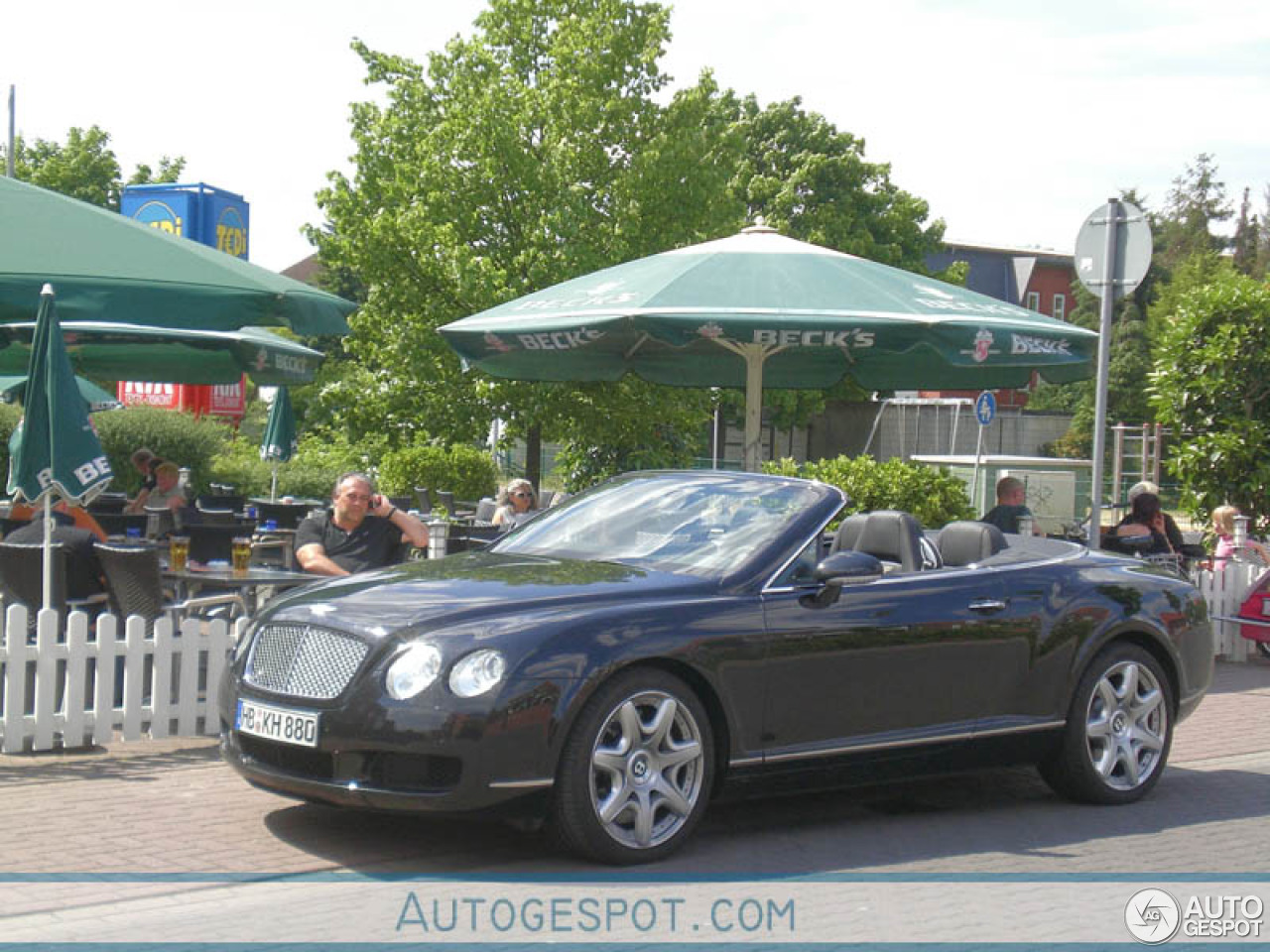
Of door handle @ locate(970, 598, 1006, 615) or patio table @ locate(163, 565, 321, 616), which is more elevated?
door handle @ locate(970, 598, 1006, 615)

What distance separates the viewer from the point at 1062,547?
855 centimetres

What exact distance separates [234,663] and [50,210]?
4054 millimetres

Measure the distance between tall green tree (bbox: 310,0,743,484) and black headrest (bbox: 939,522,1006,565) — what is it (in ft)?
55.3

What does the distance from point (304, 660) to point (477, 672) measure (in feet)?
2.55

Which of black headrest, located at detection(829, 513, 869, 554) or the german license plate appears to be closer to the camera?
the german license plate

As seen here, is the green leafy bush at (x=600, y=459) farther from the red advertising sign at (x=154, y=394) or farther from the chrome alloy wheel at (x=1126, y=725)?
the chrome alloy wheel at (x=1126, y=725)

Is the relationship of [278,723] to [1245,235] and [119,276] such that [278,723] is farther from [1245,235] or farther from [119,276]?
[1245,235]

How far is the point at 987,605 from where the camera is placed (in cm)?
750

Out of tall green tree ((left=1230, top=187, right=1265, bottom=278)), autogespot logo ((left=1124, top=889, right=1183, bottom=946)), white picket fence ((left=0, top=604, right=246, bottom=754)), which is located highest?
tall green tree ((left=1230, top=187, right=1265, bottom=278))

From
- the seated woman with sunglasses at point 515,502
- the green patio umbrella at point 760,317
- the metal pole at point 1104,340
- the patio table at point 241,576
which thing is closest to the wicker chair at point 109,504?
the seated woman with sunglasses at point 515,502

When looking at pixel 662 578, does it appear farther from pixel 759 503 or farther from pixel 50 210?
pixel 50 210

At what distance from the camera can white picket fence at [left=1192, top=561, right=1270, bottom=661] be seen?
13945 millimetres

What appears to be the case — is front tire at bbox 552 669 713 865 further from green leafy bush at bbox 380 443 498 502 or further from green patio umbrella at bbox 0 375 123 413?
green leafy bush at bbox 380 443 498 502

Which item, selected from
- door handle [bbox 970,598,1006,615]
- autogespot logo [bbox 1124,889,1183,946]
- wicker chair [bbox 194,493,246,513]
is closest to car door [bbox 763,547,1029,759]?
door handle [bbox 970,598,1006,615]
